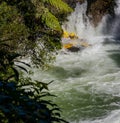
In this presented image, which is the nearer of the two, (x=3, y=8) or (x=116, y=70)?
(x=3, y=8)

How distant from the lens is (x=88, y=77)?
42.2 ft

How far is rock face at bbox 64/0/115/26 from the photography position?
1836 centimetres

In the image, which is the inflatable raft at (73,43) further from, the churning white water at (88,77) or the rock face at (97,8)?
the rock face at (97,8)

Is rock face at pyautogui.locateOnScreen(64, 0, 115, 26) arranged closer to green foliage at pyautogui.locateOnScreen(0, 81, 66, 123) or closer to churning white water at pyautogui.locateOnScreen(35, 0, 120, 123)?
churning white water at pyautogui.locateOnScreen(35, 0, 120, 123)

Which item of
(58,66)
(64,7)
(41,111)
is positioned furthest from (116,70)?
(41,111)

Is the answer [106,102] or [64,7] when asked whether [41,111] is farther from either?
[106,102]

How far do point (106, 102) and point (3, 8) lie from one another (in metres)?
3.90

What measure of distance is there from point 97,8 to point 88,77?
21.1 feet

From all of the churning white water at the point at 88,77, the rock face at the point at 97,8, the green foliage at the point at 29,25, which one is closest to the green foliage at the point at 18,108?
the green foliage at the point at 29,25

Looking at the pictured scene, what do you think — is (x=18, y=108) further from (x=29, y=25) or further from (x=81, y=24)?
(x=81, y=24)

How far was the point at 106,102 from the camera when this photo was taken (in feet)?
33.2

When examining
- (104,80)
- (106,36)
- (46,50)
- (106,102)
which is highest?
(106,36)

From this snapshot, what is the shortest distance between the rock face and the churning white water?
0.76ft

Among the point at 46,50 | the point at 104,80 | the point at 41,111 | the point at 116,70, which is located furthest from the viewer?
the point at 116,70
